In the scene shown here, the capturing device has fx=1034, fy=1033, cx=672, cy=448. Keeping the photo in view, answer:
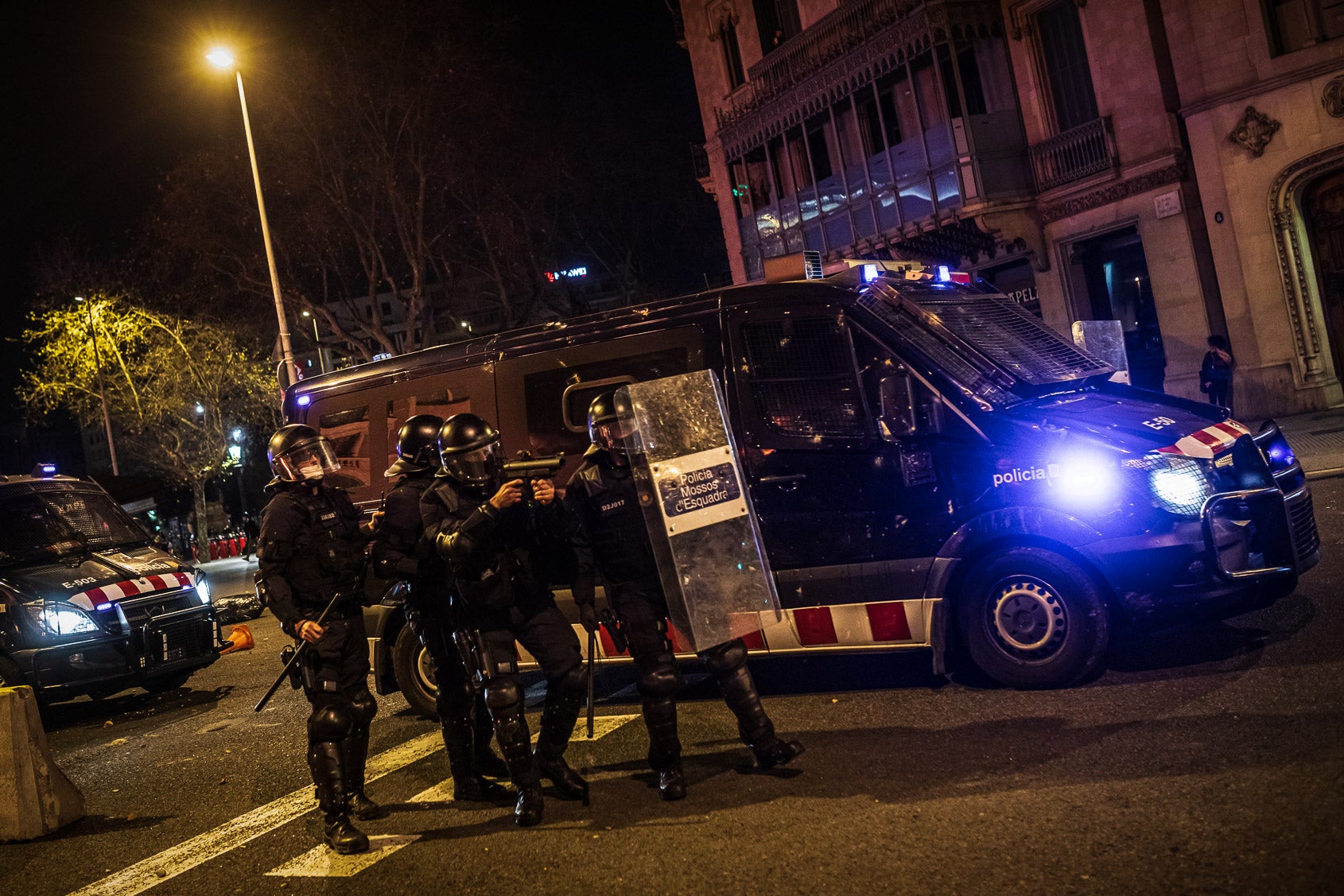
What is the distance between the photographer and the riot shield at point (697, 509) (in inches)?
192

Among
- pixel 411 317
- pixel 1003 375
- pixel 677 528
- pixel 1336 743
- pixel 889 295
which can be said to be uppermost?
pixel 411 317

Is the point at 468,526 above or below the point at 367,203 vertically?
below

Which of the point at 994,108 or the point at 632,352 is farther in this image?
the point at 994,108

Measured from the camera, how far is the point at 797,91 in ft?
72.4

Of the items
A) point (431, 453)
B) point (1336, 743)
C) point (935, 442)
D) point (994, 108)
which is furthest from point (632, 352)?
point (994, 108)

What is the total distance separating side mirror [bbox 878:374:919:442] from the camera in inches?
216

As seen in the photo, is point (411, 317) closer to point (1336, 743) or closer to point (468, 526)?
point (468, 526)

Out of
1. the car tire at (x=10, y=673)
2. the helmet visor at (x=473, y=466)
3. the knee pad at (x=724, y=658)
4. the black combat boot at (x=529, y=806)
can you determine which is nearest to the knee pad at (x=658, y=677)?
the knee pad at (x=724, y=658)

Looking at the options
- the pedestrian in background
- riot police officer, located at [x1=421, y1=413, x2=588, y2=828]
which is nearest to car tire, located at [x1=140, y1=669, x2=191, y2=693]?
riot police officer, located at [x1=421, y1=413, x2=588, y2=828]

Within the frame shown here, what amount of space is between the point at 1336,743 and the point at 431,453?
14.1 feet

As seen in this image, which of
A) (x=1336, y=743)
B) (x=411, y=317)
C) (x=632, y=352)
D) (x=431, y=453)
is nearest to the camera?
(x=1336, y=743)

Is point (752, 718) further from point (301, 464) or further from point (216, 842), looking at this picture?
point (216, 842)

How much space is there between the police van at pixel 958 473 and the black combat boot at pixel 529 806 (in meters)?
1.45

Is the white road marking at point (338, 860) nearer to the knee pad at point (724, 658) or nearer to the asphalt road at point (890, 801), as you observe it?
the asphalt road at point (890, 801)
